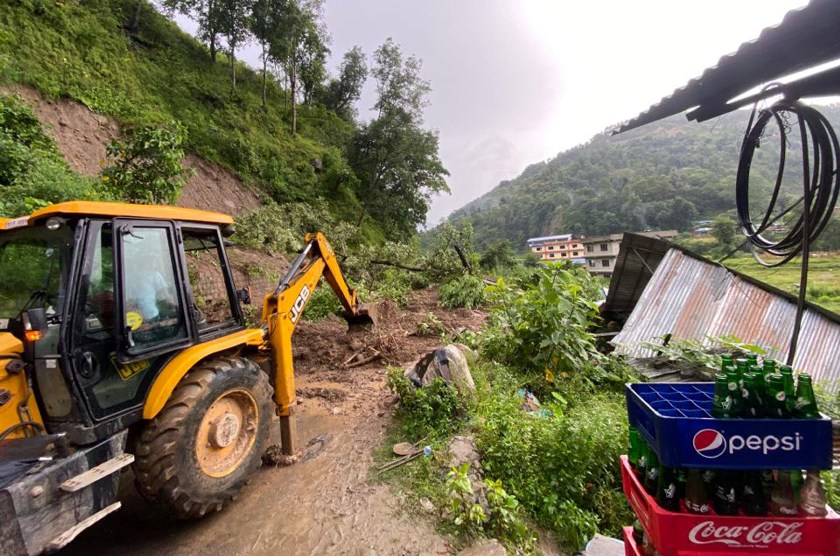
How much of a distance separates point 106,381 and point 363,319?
4.08 meters

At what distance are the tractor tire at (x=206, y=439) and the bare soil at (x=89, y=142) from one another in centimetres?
753

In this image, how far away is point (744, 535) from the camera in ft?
4.82

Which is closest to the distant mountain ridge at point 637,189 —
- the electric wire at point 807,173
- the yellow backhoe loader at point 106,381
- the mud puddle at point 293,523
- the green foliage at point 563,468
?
the green foliage at point 563,468

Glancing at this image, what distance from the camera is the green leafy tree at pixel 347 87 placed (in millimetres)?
24688

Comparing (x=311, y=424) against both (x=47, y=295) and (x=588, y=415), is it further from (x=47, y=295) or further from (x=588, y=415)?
(x=588, y=415)

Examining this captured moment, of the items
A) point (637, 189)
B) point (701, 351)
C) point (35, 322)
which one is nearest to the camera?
point (35, 322)

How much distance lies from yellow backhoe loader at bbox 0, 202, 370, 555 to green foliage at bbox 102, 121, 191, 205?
523cm

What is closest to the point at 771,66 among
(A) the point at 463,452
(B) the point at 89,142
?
(A) the point at 463,452

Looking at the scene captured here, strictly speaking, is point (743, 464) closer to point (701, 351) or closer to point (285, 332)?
point (285, 332)

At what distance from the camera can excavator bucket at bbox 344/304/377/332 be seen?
623 cm

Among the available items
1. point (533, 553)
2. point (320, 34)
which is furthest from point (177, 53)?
point (533, 553)

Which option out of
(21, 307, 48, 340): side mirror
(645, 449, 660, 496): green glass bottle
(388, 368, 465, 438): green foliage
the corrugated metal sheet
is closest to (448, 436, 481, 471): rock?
(388, 368, 465, 438): green foliage

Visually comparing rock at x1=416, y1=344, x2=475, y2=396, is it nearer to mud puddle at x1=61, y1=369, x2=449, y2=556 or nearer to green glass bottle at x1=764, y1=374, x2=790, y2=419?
mud puddle at x1=61, y1=369, x2=449, y2=556

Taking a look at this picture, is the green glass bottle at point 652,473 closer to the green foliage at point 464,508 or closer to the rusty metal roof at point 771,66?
the green foliage at point 464,508
